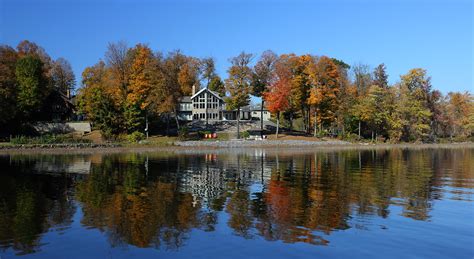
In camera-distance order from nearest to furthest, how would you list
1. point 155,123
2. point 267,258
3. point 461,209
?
1. point 267,258
2. point 461,209
3. point 155,123

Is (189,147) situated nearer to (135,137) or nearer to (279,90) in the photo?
(135,137)

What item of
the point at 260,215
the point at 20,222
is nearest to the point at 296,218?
the point at 260,215

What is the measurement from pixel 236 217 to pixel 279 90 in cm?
5815

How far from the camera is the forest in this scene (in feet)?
230

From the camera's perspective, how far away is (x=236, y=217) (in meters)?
15.9

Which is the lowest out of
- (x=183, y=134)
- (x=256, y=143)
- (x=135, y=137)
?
(x=256, y=143)

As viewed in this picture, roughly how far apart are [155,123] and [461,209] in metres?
66.0

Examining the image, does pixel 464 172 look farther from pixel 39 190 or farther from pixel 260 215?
pixel 39 190

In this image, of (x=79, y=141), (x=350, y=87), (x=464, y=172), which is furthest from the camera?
(x=350, y=87)

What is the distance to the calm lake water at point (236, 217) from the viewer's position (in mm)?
12125

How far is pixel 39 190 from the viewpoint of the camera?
22.1m

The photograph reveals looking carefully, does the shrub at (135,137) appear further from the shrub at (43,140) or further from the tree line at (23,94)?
the tree line at (23,94)

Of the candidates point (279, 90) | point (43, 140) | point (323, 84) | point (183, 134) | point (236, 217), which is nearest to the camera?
point (236, 217)

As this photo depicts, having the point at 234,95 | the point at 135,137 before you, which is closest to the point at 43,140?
the point at 135,137
